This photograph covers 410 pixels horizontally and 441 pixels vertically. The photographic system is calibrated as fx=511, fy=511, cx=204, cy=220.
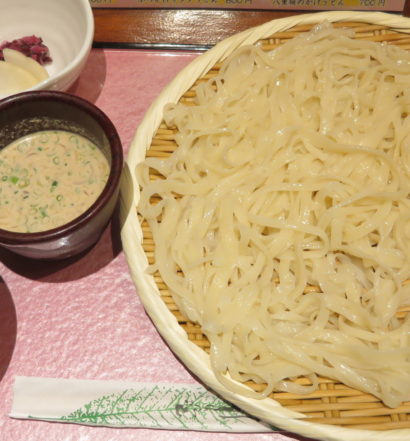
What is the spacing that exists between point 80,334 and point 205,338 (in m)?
0.43

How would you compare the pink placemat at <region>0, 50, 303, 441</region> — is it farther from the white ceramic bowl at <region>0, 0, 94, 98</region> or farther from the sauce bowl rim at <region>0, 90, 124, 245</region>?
the white ceramic bowl at <region>0, 0, 94, 98</region>

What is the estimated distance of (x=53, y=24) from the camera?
1.99 meters

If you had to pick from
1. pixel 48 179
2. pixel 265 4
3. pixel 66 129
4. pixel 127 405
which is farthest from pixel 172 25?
pixel 127 405

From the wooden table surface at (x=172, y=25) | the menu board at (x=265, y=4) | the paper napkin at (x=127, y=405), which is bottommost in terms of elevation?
the paper napkin at (x=127, y=405)

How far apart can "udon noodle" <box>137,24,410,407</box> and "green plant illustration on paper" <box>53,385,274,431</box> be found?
15cm

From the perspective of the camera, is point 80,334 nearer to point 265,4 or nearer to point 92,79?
point 92,79

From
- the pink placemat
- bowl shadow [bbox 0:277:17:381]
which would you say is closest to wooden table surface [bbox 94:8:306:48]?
the pink placemat

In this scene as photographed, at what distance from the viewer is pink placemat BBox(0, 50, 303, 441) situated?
146 centimetres

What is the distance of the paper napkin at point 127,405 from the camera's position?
1424mm

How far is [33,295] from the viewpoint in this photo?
5.39 ft

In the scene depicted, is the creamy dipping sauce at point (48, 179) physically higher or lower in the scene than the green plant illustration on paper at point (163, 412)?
higher

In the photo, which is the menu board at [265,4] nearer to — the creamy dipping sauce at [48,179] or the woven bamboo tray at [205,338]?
the woven bamboo tray at [205,338]

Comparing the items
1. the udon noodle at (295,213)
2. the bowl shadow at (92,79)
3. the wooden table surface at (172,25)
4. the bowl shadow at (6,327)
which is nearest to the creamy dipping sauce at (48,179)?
the udon noodle at (295,213)

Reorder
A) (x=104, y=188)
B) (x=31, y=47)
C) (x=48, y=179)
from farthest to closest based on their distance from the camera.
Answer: (x=31, y=47), (x=48, y=179), (x=104, y=188)
